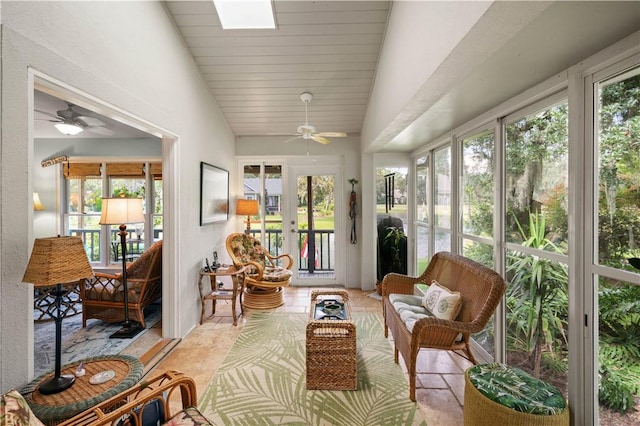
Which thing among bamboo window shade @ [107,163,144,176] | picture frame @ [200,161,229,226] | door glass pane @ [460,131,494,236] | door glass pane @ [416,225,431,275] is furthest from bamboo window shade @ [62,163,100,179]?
door glass pane @ [460,131,494,236]

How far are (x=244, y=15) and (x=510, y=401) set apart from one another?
12.3ft

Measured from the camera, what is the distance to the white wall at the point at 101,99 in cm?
128

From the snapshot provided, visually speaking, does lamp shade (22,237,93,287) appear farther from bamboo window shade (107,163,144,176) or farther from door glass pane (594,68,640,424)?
bamboo window shade (107,163,144,176)

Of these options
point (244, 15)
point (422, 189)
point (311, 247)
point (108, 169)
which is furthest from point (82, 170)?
point (422, 189)

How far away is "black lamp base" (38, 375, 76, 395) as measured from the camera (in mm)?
1346

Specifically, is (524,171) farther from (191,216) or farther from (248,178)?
(248,178)

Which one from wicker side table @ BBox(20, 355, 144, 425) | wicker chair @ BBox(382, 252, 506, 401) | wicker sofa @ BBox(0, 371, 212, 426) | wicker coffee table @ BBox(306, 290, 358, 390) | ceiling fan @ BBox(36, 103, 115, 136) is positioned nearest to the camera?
wicker sofa @ BBox(0, 371, 212, 426)

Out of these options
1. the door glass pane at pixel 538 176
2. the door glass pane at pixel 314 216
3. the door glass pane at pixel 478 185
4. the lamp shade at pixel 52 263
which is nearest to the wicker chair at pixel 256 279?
the door glass pane at pixel 314 216

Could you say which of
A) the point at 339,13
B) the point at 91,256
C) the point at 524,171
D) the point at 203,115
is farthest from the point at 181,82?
the point at 91,256

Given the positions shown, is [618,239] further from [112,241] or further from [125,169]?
[112,241]

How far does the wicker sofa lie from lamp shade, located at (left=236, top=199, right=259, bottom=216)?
298cm

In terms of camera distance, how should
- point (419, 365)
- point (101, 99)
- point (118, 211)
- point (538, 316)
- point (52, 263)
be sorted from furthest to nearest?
1. point (118, 211)
2. point (419, 365)
3. point (538, 316)
4. point (101, 99)
5. point (52, 263)

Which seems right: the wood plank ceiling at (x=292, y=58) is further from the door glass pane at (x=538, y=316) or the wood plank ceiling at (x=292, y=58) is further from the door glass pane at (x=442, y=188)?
the door glass pane at (x=538, y=316)

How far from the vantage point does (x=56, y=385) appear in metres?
1.38
